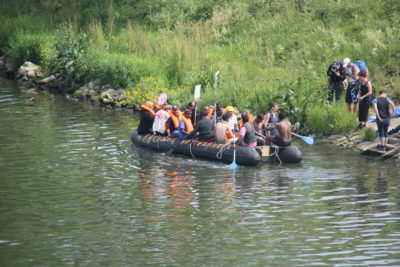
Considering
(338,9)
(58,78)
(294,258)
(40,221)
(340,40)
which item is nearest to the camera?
(294,258)

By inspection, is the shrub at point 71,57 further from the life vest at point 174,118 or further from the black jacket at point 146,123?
the life vest at point 174,118

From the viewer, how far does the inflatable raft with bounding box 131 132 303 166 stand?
21422 mm

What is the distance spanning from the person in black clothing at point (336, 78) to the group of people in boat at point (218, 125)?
2955mm

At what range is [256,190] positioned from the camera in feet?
62.1

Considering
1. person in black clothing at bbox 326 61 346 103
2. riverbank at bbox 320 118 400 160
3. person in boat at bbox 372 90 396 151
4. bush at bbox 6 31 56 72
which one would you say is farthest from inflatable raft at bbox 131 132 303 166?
bush at bbox 6 31 56 72

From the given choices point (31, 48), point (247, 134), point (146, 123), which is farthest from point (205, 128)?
point (31, 48)

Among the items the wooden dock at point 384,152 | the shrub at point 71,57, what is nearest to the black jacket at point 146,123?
the wooden dock at point 384,152

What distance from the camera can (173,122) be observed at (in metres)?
24.5

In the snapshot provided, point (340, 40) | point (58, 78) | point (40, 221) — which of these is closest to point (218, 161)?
point (40, 221)

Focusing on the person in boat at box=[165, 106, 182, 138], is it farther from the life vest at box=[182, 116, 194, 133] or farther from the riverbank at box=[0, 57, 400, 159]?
the riverbank at box=[0, 57, 400, 159]

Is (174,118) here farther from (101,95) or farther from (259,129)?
(101,95)

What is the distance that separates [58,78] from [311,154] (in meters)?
17.5

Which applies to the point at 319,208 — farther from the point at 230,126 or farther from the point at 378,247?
the point at 230,126

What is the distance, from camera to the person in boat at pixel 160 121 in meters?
24.5
